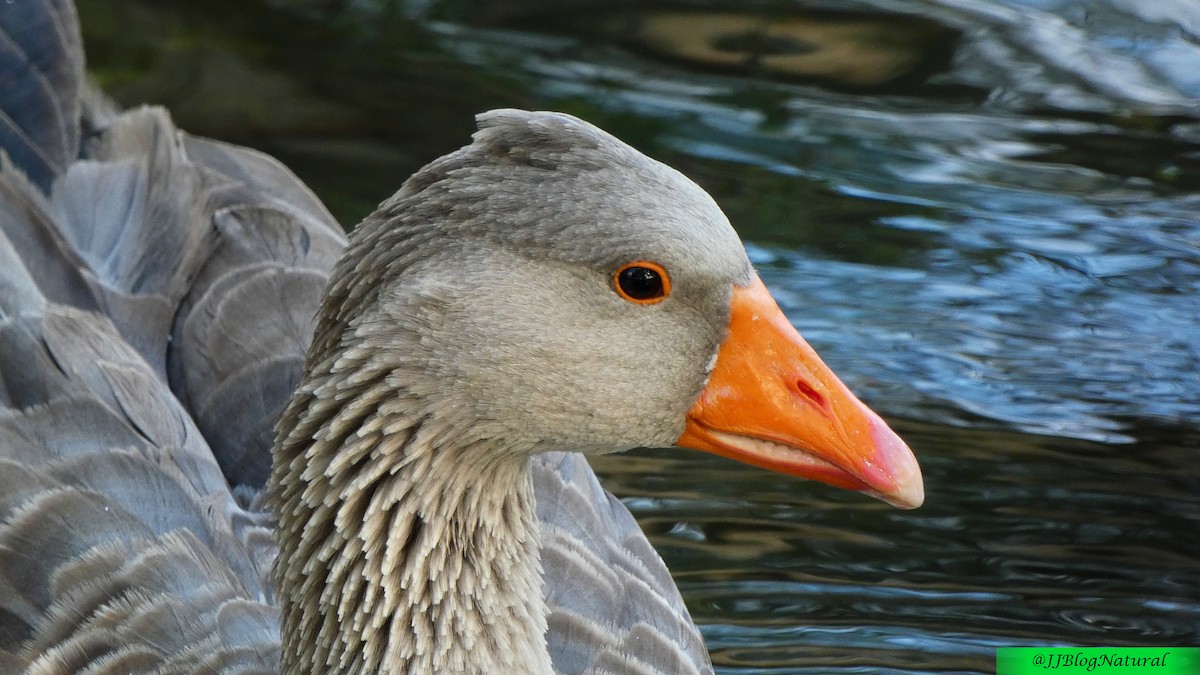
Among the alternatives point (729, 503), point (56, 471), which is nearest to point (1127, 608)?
point (729, 503)

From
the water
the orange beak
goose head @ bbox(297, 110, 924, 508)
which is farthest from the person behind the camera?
the water

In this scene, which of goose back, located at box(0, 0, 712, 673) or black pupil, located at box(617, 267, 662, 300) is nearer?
black pupil, located at box(617, 267, 662, 300)

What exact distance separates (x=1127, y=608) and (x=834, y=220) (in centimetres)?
281

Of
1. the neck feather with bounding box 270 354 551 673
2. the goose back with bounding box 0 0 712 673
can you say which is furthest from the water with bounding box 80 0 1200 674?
the neck feather with bounding box 270 354 551 673

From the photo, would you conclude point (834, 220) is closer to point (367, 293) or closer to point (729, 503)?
point (729, 503)

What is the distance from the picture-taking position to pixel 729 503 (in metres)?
6.04

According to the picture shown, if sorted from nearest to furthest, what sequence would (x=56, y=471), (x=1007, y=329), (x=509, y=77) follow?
(x=56, y=471) → (x=1007, y=329) → (x=509, y=77)

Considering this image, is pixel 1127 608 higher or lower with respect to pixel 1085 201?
lower

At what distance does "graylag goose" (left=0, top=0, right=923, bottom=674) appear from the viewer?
343cm

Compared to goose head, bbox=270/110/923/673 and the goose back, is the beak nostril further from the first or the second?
the goose back

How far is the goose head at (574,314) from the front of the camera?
339 cm

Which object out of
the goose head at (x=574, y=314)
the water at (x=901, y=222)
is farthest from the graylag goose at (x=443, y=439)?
the water at (x=901, y=222)

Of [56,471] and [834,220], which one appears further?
[834,220]

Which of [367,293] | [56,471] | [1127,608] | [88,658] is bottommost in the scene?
[1127,608]
